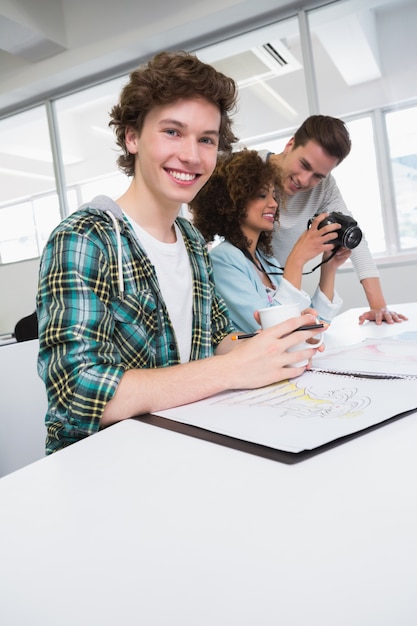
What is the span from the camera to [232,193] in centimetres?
153

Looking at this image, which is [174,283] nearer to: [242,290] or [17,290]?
[242,290]

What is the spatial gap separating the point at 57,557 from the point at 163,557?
0.27 ft

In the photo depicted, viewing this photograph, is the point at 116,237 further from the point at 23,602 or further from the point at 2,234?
the point at 2,234

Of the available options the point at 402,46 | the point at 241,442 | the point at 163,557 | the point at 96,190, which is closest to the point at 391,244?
the point at 402,46

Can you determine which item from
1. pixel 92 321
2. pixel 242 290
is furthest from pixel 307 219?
pixel 92 321

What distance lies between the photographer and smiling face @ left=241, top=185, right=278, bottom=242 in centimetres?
155

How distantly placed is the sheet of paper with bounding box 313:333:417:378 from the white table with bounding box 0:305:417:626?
25 cm

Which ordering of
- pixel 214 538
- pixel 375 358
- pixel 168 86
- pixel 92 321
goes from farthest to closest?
1. pixel 168 86
2. pixel 375 358
3. pixel 92 321
4. pixel 214 538

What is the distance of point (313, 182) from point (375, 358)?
3.85 feet

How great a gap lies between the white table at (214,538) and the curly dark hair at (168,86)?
0.75 meters

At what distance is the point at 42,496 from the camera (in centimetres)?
50

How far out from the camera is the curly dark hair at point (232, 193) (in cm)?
153

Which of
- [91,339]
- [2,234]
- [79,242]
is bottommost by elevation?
[91,339]

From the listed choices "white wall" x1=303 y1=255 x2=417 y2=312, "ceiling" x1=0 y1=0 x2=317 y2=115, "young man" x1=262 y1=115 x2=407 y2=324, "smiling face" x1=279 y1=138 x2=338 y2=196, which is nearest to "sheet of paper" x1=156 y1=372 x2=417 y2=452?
"young man" x1=262 y1=115 x2=407 y2=324
